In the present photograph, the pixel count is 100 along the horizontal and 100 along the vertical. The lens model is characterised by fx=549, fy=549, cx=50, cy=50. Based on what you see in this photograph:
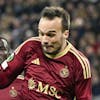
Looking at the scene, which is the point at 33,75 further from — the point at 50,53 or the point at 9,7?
the point at 9,7

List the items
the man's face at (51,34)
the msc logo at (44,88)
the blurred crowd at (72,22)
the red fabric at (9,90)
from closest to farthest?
1. the man's face at (51,34)
2. the msc logo at (44,88)
3. the red fabric at (9,90)
4. the blurred crowd at (72,22)

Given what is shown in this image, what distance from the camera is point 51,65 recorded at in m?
4.95

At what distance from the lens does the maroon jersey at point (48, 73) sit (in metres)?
4.81

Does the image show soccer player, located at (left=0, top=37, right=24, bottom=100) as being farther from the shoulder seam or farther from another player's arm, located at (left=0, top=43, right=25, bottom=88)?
the shoulder seam

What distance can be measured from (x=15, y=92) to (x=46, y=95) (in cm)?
49

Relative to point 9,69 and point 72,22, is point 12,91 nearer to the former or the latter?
point 9,69

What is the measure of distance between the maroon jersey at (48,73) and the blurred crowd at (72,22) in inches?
263

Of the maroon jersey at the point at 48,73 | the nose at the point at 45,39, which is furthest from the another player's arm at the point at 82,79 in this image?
the nose at the point at 45,39

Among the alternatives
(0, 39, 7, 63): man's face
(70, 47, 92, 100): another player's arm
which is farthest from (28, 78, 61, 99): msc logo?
(0, 39, 7, 63): man's face

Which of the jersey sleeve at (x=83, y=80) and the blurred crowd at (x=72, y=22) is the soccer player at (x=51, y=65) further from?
the blurred crowd at (x=72, y=22)

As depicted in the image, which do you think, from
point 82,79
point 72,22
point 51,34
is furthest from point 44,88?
point 72,22

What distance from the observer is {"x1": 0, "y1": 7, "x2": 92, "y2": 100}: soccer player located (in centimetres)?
477

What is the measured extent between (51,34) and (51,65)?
1.12 ft

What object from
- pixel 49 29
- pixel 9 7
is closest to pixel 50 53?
pixel 49 29
